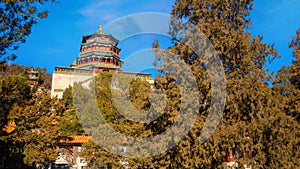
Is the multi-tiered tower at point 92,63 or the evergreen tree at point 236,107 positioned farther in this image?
the multi-tiered tower at point 92,63

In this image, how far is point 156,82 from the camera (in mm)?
7723

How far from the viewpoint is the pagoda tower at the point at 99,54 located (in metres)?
31.9

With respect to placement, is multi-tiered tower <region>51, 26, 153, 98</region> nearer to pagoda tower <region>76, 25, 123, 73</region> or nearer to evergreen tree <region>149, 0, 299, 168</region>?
pagoda tower <region>76, 25, 123, 73</region>

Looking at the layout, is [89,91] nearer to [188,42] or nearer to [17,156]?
[17,156]

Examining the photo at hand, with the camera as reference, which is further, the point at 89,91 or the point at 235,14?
the point at 89,91

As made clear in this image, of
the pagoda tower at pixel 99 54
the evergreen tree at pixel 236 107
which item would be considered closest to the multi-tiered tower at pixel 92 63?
the pagoda tower at pixel 99 54

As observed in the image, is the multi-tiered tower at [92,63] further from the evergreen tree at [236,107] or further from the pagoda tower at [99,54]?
the evergreen tree at [236,107]

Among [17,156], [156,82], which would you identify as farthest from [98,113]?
[156,82]

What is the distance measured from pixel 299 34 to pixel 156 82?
6.72 m

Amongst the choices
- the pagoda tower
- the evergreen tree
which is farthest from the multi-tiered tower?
the evergreen tree

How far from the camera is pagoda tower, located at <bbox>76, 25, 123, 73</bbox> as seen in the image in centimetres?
3186

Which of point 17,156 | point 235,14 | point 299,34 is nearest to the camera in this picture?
point 235,14

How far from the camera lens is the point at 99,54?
32.2 meters

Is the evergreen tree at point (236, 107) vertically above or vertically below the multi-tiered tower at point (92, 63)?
below
